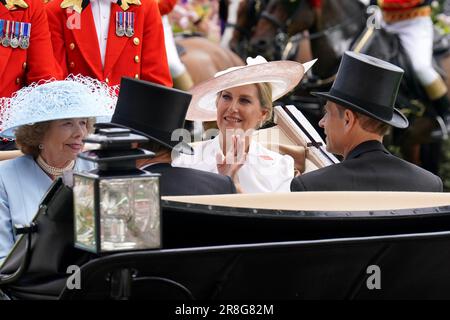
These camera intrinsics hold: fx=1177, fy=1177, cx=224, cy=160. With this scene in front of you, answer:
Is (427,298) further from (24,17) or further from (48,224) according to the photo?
(24,17)

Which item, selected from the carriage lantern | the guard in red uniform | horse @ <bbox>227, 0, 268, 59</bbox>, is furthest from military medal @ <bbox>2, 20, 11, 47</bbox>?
horse @ <bbox>227, 0, 268, 59</bbox>

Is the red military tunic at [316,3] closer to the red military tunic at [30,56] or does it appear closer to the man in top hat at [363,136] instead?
the red military tunic at [30,56]

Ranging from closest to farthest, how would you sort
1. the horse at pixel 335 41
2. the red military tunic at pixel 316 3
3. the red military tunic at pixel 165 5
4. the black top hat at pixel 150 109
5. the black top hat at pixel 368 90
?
the black top hat at pixel 150 109 < the black top hat at pixel 368 90 < the red military tunic at pixel 165 5 < the horse at pixel 335 41 < the red military tunic at pixel 316 3

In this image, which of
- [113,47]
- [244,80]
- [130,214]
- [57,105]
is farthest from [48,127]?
[130,214]

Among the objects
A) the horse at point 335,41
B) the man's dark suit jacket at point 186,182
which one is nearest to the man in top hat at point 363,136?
the man's dark suit jacket at point 186,182

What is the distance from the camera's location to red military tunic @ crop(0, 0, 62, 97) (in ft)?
17.6

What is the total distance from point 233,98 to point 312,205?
1.93 meters

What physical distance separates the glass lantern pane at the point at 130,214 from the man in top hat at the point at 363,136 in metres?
1.24

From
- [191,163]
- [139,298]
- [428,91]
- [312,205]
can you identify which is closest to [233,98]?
[191,163]

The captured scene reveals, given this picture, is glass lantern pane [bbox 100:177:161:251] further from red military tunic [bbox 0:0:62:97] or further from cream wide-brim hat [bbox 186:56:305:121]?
red military tunic [bbox 0:0:62:97]

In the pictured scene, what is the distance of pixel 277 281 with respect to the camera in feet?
10.00

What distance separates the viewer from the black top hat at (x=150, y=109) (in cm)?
353

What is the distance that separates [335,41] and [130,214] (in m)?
8.67

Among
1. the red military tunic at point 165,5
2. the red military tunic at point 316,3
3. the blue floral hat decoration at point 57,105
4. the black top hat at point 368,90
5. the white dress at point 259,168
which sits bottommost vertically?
the red military tunic at point 316,3
